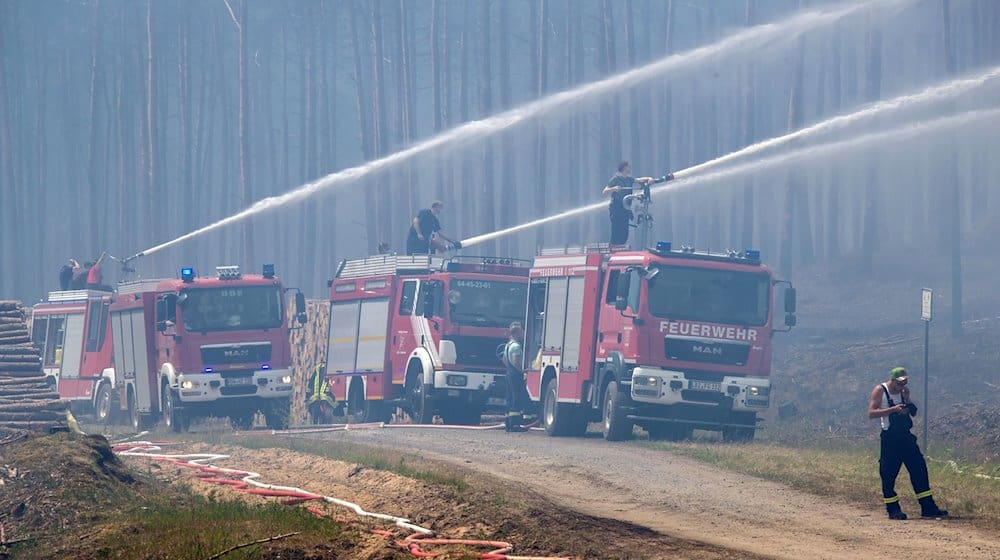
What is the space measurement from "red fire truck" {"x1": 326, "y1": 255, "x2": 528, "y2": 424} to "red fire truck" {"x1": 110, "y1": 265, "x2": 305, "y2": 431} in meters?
1.87

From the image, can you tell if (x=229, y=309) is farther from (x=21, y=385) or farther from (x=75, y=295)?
(x=75, y=295)

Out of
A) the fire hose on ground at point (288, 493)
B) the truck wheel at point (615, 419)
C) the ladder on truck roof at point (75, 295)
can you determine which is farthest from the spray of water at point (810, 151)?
the ladder on truck roof at point (75, 295)

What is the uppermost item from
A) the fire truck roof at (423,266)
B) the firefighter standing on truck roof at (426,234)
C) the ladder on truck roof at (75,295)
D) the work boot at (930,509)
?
the firefighter standing on truck roof at (426,234)

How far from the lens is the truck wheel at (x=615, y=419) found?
24.4 m

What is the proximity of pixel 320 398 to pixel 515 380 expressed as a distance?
25.4ft

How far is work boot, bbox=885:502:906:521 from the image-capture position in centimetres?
1472

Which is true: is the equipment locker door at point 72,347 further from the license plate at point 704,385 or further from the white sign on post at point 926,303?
the white sign on post at point 926,303

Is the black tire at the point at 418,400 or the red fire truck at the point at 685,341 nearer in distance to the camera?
the red fire truck at the point at 685,341

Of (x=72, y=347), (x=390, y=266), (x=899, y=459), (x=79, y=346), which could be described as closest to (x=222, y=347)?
(x=390, y=266)

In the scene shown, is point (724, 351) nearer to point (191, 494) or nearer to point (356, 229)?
point (191, 494)

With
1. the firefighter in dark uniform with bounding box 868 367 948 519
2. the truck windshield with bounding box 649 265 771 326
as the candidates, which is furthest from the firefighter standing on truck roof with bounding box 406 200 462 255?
the firefighter in dark uniform with bounding box 868 367 948 519

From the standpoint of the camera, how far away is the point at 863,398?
32.2m

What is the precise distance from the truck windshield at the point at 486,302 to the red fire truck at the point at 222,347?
4.50 metres

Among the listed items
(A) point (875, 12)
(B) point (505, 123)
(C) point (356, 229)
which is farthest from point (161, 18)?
(B) point (505, 123)
